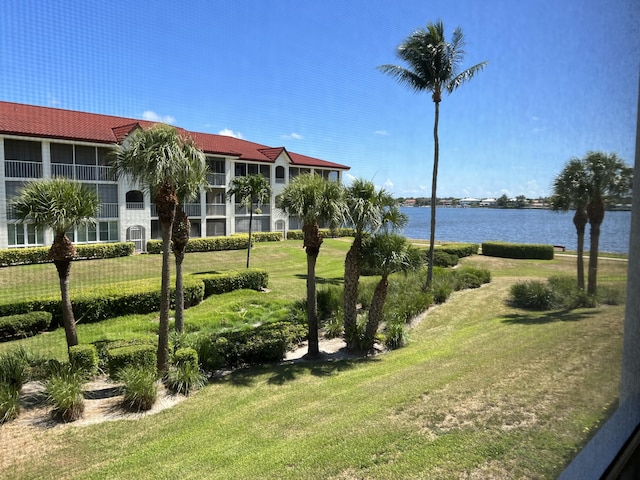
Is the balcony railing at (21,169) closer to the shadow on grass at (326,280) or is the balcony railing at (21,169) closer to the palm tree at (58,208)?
the palm tree at (58,208)

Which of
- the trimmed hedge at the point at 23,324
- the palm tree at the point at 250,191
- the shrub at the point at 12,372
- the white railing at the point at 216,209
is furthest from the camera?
the palm tree at the point at 250,191

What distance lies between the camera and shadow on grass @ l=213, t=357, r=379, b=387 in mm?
3795

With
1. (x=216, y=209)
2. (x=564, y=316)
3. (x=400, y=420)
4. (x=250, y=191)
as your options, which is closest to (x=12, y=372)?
(x=400, y=420)

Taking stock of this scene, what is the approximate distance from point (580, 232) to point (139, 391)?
10.3 ft

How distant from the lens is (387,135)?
260 centimetres

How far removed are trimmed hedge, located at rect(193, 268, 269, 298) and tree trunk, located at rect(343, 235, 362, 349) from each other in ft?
10.1

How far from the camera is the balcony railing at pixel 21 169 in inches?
133

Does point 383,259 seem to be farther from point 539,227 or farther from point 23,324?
point 23,324

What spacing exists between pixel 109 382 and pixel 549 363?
3797mm

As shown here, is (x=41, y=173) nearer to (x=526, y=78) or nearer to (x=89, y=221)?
(x=89, y=221)

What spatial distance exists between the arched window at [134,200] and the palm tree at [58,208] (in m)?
0.98

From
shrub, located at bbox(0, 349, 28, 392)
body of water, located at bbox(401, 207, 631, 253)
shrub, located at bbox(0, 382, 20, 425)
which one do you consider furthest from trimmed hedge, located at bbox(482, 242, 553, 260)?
shrub, located at bbox(0, 349, 28, 392)

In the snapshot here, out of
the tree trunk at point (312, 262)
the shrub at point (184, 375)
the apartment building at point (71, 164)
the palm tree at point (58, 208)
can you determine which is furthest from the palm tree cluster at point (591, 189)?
the tree trunk at point (312, 262)

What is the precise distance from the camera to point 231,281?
7.73m
